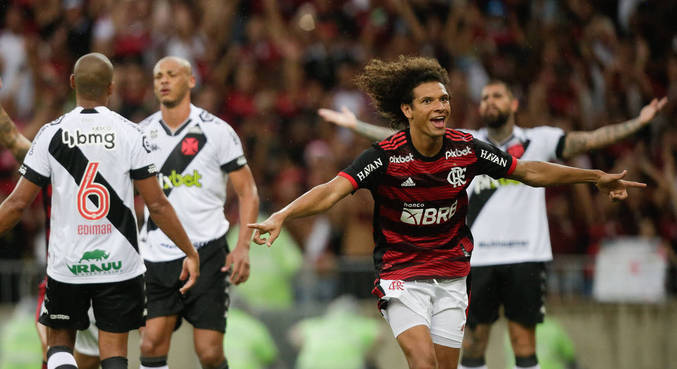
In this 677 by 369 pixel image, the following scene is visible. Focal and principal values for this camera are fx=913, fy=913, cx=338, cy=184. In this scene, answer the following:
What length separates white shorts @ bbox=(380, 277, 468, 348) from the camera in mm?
6227

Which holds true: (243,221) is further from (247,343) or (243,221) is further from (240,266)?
(247,343)

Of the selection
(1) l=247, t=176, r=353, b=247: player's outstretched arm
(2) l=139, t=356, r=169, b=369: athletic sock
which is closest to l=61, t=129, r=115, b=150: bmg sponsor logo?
(1) l=247, t=176, r=353, b=247: player's outstretched arm

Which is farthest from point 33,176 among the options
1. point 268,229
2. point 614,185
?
Answer: point 614,185

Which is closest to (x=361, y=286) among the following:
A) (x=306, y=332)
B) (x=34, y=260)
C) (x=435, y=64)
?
(x=306, y=332)

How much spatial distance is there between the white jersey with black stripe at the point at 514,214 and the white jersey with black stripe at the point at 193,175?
2242mm

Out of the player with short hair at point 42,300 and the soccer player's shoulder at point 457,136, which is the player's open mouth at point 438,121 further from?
the player with short hair at point 42,300

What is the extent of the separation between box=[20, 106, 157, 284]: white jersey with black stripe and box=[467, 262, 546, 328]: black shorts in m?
3.41

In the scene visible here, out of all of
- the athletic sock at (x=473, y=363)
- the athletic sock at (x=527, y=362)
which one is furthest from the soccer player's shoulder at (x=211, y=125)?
the athletic sock at (x=527, y=362)

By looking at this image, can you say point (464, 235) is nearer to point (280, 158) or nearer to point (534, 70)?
point (280, 158)

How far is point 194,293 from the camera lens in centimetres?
754

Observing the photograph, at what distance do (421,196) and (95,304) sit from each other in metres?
2.35

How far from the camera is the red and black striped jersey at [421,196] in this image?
6270 millimetres

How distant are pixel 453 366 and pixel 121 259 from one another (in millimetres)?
2410

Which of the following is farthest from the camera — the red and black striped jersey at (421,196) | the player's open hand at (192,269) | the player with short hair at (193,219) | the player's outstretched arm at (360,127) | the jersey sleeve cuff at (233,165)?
the player's outstretched arm at (360,127)
